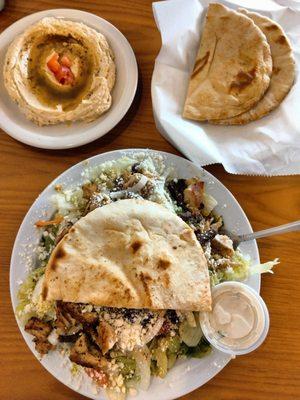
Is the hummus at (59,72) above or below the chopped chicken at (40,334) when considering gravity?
above

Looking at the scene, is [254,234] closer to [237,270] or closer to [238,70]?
[237,270]

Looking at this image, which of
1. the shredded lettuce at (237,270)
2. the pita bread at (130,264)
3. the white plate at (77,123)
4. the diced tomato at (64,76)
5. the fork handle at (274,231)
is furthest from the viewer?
the diced tomato at (64,76)

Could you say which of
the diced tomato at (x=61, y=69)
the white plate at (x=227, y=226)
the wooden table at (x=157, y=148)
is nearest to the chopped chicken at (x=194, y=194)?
the white plate at (x=227, y=226)

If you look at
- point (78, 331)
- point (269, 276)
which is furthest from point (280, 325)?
point (78, 331)

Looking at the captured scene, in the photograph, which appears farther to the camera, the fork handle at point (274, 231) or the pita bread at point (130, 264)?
the fork handle at point (274, 231)

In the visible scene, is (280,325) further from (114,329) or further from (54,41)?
(54,41)

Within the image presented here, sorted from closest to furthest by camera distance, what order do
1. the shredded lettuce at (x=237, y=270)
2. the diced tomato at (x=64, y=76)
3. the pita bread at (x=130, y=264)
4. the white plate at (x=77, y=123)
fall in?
the pita bread at (x=130, y=264) → the shredded lettuce at (x=237, y=270) → the white plate at (x=77, y=123) → the diced tomato at (x=64, y=76)

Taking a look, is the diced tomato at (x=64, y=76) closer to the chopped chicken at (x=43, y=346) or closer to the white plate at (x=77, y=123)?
the white plate at (x=77, y=123)

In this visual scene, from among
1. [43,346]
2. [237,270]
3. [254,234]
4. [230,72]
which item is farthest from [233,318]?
[230,72]
